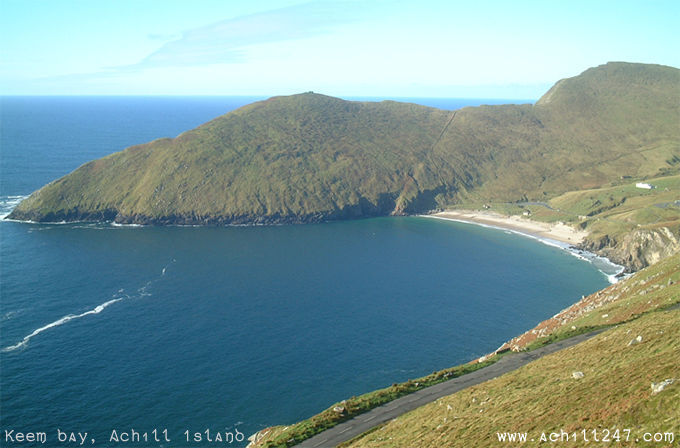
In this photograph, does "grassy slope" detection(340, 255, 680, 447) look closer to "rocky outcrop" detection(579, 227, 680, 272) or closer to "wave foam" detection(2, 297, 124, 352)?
"wave foam" detection(2, 297, 124, 352)

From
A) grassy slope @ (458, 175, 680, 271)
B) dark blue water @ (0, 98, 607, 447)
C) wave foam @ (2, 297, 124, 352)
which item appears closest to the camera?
dark blue water @ (0, 98, 607, 447)

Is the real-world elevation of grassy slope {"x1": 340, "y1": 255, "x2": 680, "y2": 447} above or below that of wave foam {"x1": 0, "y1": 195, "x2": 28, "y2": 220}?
below

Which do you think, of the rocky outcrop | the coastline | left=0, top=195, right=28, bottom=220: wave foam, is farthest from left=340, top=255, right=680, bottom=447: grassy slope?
left=0, top=195, right=28, bottom=220: wave foam

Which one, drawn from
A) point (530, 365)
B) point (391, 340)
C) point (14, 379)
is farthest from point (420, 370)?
point (14, 379)

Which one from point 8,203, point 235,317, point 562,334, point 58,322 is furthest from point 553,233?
point 8,203

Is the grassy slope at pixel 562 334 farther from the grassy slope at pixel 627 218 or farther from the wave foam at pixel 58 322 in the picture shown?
the wave foam at pixel 58 322
